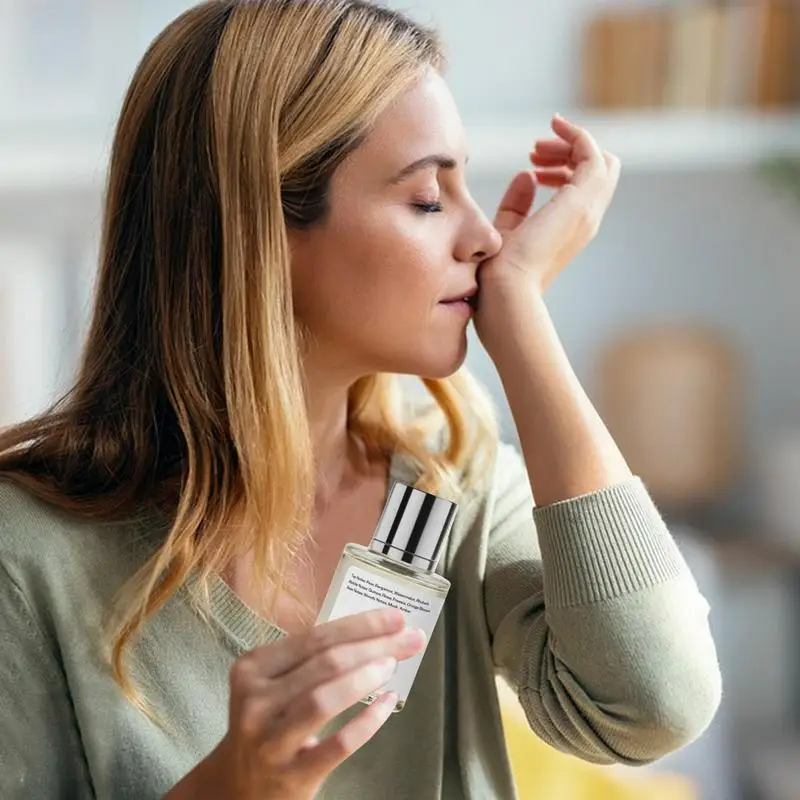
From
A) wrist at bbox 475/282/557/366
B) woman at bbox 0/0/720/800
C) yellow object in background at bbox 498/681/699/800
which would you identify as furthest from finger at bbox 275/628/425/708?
yellow object in background at bbox 498/681/699/800

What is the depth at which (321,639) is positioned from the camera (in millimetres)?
577

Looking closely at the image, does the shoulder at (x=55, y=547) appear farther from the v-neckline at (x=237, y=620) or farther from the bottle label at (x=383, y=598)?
the bottle label at (x=383, y=598)

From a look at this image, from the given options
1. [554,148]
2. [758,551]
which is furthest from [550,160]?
[758,551]

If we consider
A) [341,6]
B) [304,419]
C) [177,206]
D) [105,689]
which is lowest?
[105,689]

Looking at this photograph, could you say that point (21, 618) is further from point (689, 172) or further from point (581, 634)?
point (689, 172)

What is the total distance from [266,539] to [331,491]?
0.34 ft

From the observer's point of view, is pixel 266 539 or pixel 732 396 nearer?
pixel 266 539

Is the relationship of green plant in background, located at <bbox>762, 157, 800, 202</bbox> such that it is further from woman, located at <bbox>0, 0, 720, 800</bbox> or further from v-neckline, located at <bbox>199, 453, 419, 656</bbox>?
v-neckline, located at <bbox>199, 453, 419, 656</bbox>

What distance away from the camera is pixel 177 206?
32.3 inches

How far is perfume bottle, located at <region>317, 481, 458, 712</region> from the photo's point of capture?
0.66m

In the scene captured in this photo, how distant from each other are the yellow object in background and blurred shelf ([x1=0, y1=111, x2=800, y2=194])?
3.00ft

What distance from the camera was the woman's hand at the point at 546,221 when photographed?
32.9 inches

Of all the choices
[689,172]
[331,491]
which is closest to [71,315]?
[689,172]

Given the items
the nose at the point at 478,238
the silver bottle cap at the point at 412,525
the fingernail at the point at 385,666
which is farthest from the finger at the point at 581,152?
the fingernail at the point at 385,666
